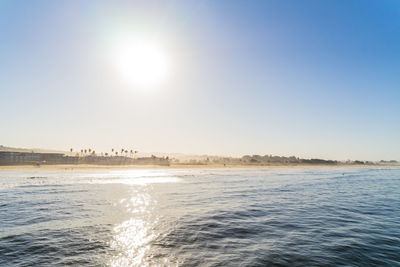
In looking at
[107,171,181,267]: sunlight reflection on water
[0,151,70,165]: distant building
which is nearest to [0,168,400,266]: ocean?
[107,171,181,267]: sunlight reflection on water

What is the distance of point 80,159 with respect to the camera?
11675 centimetres

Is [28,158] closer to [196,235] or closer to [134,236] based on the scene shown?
[134,236]

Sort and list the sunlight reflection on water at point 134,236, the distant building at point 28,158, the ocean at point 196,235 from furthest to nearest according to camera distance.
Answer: the distant building at point 28,158 → the ocean at point 196,235 → the sunlight reflection on water at point 134,236

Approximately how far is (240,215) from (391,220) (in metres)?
9.69

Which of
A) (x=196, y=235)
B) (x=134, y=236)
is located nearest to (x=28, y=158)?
(x=134, y=236)

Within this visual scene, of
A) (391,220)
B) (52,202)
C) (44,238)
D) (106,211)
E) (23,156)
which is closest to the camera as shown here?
(44,238)

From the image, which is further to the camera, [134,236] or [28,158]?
[28,158]

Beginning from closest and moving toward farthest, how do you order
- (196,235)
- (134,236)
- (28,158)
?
(134,236) → (196,235) → (28,158)

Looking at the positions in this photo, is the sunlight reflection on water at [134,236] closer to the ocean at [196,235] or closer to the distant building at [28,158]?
the ocean at [196,235]

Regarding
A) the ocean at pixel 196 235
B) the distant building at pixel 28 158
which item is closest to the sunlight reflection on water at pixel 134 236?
the ocean at pixel 196 235

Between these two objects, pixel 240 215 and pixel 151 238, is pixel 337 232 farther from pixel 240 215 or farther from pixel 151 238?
pixel 151 238

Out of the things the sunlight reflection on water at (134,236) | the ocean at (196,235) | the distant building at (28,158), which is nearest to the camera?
the sunlight reflection on water at (134,236)

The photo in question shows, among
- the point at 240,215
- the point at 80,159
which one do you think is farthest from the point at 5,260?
the point at 80,159

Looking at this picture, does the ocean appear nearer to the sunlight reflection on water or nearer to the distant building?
the sunlight reflection on water
